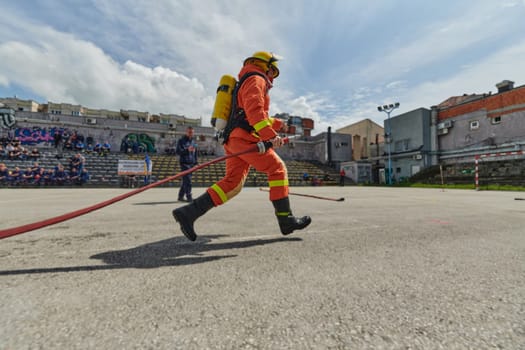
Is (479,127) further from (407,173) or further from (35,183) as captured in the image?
(35,183)

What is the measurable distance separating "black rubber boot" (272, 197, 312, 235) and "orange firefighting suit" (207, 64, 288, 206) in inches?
2.4

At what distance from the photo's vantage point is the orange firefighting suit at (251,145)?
1.98 metres

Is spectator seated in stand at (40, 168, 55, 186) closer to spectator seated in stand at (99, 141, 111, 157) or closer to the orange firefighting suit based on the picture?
spectator seated in stand at (99, 141, 111, 157)

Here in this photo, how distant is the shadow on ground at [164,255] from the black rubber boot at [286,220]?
3.5 inches

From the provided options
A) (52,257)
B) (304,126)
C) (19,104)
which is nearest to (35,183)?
(52,257)

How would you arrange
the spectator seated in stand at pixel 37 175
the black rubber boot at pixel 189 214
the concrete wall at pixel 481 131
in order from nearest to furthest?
the black rubber boot at pixel 189 214 < the spectator seated in stand at pixel 37 175 < the concrete wall at pixel 481 131

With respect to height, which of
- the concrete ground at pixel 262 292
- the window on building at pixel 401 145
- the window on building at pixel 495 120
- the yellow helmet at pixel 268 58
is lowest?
the concrete ground at pixel 262 292

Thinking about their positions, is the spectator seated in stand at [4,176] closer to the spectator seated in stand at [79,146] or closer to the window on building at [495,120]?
the spectator seated in stand at [79,146]

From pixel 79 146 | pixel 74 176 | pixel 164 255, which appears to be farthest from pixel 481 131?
pixel 79 146

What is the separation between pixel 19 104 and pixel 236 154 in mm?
50214

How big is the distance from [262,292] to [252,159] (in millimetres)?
1268

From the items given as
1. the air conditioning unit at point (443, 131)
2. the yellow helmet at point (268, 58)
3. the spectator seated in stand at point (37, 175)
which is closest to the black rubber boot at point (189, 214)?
the yellow helmet at point (268, 58)

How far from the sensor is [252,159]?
2.09 m

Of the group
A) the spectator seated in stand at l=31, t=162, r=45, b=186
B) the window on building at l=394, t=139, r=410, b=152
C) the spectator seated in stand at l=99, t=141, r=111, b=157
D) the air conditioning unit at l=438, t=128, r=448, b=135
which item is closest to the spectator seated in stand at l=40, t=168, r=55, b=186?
the spectator seated in stand at l=31, t=162, r=45, b=186
